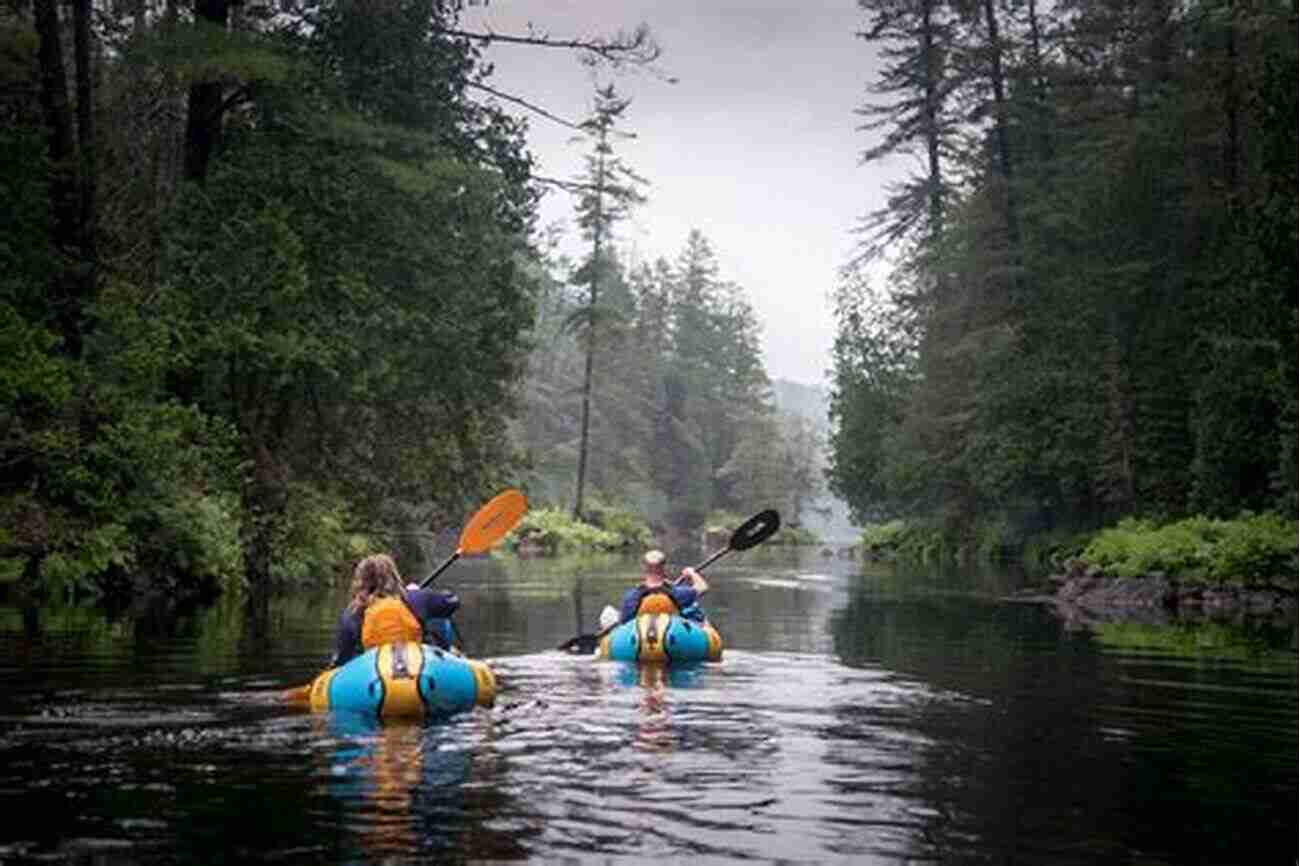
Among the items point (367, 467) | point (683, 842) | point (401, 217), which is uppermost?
point (401, 217)

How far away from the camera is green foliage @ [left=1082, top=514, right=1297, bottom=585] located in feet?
97.3

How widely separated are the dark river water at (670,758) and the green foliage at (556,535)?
52.9m

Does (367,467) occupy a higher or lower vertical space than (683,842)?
A: higher

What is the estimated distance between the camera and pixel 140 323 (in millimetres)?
26469

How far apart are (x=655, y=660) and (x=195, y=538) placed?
38.8 ft

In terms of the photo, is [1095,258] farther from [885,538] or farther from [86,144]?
A: [885,538]

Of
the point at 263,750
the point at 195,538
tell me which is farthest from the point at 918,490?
the point at 263,750

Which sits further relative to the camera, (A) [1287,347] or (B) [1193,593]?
(B) [1193,593]

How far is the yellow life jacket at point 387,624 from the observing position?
42.5 ft

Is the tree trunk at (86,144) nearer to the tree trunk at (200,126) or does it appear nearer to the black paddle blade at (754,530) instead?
the tree trunk at (200,126)

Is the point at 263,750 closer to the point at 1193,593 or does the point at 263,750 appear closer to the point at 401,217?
the point at 401,217

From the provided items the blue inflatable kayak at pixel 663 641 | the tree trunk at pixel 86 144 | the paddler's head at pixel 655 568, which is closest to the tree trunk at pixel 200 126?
the tree trunk at pixel 86 144

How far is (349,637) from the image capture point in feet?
43.8

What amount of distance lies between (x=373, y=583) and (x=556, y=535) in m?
60.7
